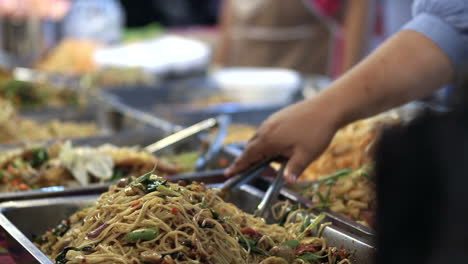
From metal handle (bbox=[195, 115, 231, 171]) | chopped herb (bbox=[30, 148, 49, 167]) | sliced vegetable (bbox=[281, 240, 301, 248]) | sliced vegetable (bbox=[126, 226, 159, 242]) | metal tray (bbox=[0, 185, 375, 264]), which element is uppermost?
sliced vegetable (bbox=[126, 226, 159, 242])

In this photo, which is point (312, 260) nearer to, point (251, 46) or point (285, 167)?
point (285, 167)

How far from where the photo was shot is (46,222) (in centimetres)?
198

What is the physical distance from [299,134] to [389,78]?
33 centimetres

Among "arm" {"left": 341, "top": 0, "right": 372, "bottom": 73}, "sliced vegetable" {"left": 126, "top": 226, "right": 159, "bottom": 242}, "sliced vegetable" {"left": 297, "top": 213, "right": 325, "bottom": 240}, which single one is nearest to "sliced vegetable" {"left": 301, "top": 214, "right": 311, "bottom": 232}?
"sliced vegetable" {"left": 297, "top": 213, "right": 325, "bottom": 240}

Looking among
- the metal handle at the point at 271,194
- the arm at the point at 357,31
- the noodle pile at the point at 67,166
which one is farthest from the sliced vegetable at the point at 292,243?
the arm at the point at 357,31

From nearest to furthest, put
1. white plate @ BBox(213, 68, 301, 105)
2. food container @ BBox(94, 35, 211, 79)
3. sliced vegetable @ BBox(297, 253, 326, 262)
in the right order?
sliced vegetable @ BBox(297, 253, 326, 262)
white plate @ BBox(213, 68, 301, 105)
food container @ BBox(94, 35, 211, 79)

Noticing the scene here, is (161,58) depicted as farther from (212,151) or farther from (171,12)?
(171,12)

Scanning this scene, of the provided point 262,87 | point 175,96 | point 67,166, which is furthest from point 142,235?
point 175,96

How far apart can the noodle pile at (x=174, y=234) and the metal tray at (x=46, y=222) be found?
0.05m

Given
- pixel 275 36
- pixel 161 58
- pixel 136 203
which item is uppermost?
pixel 136 203

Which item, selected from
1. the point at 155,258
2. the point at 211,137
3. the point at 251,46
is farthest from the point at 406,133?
the point at 251,46

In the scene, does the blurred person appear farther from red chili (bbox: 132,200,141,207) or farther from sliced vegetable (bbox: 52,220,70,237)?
red chili (bbox: 132,200,141,207)

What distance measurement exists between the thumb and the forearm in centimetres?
15

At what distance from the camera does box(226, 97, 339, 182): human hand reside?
205cm
